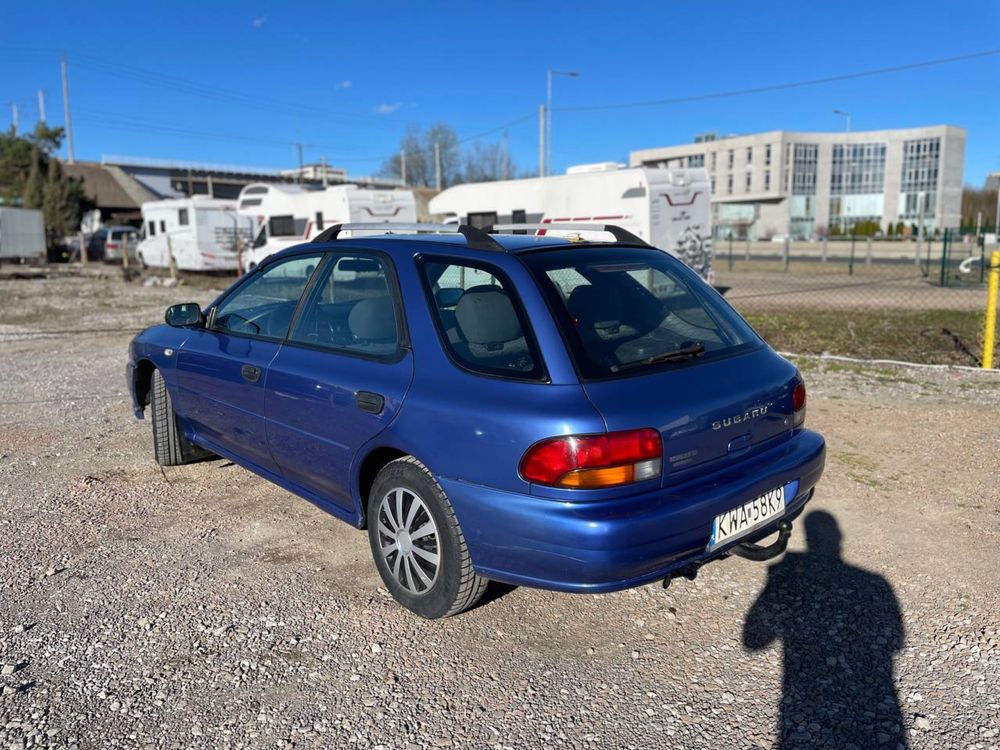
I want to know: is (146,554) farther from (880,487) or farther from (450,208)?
(450,208)

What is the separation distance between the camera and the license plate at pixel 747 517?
9.64 ft

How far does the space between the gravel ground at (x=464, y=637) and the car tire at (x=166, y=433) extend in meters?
0.17

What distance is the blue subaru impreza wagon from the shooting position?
2.70m

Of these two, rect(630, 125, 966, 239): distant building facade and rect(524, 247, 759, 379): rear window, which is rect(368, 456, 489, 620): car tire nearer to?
rect(524, 247, 759, 379): rear window

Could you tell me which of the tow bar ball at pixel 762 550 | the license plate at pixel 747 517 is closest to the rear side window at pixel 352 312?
the license plate at pixel 747 517

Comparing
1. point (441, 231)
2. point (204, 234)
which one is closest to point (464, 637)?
point (441, 231)

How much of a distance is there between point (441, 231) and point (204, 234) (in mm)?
23523

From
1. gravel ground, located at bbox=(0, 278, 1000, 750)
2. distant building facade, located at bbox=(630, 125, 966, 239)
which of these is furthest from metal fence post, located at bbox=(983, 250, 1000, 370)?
distant building facade, located at bbox=(630, 125, 966, 239)

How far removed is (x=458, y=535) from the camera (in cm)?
298

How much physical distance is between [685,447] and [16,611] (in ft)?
9.56

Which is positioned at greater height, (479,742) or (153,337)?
(153,337)

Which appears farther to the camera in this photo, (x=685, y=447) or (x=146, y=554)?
(x=146, y=554)

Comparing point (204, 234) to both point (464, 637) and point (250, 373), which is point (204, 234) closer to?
point (250, 373)

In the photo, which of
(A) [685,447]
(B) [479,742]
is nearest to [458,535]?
(B) [479,742]
